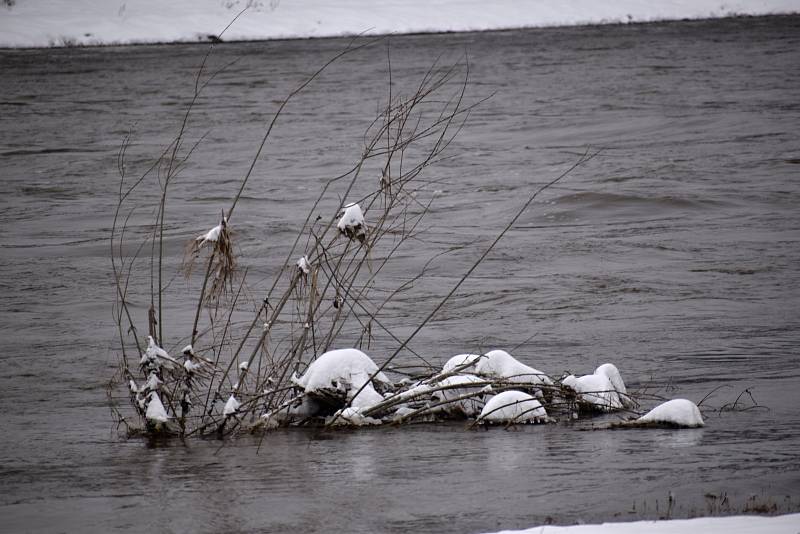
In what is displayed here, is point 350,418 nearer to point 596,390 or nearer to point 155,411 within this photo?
point 155,411

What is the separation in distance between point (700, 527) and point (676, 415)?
163cm

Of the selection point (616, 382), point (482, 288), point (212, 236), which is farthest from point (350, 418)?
point (482, 288)

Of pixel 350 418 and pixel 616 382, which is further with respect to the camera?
pixel 616 382

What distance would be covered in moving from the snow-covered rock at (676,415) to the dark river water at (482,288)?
0.35 feet

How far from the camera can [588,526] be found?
4.38 m

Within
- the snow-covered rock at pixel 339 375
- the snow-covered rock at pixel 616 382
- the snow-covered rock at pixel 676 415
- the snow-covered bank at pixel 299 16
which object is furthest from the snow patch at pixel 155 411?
the snow-covered bank at pixel 299 16

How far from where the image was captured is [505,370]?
6.19m

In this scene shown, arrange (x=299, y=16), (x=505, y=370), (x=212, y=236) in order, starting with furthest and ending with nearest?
(x=299, y=16)
(x=505, y=370)
(x=212, y=236)

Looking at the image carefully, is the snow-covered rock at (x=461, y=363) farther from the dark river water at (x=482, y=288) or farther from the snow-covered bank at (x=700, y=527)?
the snow-covered bank at (x=700, y=527)

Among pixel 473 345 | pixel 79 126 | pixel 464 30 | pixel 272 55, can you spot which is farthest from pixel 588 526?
pixel 464 30

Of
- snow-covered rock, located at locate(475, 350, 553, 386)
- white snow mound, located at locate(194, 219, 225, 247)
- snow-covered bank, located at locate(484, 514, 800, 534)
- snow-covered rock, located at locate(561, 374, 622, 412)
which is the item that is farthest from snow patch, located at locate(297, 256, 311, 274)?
snow-covered bank, located at locate(484, 514, 800, 534)

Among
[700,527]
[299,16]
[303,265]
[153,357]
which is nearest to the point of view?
[700,527]

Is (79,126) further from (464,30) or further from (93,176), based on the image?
(464,30)

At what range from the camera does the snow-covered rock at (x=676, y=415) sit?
5.83 meters
